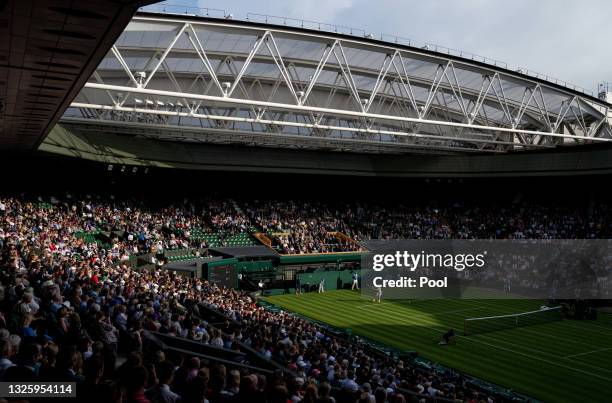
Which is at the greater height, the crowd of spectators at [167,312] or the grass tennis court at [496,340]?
the crowd of spectators at [167,312]

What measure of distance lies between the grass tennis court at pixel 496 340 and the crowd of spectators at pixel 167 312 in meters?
4.05

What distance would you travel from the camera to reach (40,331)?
8.55 meters

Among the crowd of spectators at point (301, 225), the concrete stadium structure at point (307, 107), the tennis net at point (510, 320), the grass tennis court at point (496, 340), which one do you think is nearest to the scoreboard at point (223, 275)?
the grass tennis court at point (496, 340)

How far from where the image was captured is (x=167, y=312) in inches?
568

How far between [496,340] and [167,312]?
1825 centimetres

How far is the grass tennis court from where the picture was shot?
818 inches

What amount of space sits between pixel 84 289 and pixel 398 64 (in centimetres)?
2576

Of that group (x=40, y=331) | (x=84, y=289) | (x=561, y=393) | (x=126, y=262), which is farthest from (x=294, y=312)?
(x=40, y=331)

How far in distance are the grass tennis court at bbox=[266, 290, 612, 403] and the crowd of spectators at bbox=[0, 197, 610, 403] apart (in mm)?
4047

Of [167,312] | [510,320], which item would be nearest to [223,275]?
[510,320]

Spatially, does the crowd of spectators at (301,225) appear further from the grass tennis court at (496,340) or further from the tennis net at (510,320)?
the tennis net at (510,320)

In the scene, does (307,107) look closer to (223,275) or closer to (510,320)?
(223,275)

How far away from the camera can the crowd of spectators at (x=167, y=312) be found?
6320 mm

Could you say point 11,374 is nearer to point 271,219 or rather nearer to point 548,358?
point 548,358
